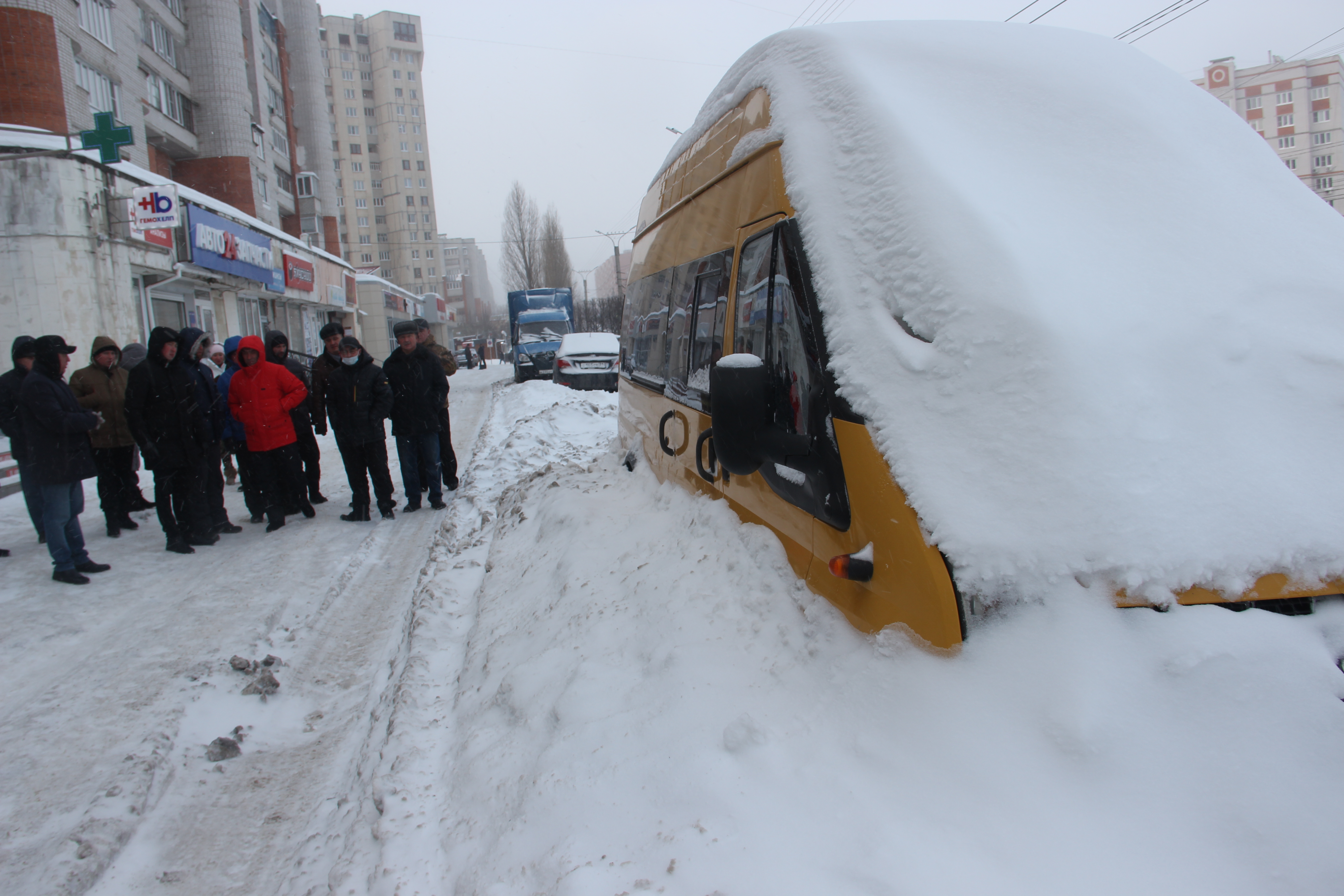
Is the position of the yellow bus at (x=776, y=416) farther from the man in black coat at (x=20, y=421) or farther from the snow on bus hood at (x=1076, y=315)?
the man in black coat at (x=20, y=421)

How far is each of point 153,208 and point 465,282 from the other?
12062 centimetres

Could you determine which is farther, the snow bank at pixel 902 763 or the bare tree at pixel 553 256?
the bare tree at pixel 553 256

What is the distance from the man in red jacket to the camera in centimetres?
709

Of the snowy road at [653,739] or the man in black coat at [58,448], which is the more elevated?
the man in black coat at [58,448]

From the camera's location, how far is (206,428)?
683 centimetres

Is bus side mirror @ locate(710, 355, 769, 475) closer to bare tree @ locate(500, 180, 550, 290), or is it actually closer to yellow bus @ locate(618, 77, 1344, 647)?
yellow bus @ locate(618, 77, 1344, 647)

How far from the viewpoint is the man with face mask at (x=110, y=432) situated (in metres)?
7.04

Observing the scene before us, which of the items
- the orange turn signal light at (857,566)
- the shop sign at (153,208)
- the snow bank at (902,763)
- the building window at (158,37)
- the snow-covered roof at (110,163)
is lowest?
the snow bank at (902,763)

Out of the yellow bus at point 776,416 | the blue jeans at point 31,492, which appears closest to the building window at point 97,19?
the blue jeans at point 31,492

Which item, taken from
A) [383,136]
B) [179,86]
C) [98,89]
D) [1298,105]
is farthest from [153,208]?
[383,136]

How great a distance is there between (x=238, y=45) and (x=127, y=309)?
21.2 m

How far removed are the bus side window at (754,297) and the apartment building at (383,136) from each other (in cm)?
8737

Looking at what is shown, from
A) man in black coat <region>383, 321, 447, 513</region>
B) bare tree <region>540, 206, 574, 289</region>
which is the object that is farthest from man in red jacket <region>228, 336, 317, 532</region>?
bare tree <region>540, 206, 574, 289</region>

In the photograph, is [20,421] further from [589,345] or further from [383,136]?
[383,136]
